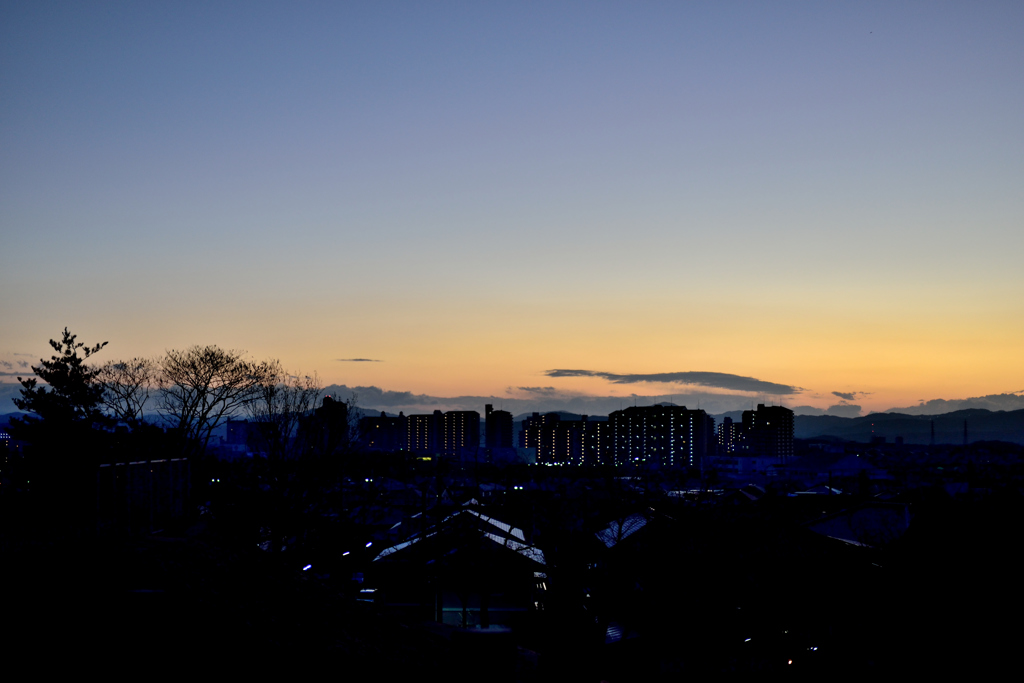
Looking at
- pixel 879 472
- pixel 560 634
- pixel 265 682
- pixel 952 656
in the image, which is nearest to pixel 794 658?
pixel 952 656

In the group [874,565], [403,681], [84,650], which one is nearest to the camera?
[84,650]

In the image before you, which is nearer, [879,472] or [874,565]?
[874,565]

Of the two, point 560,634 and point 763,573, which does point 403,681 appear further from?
point 763,573

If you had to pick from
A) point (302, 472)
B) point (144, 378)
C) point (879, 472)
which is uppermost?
point (144, 378)

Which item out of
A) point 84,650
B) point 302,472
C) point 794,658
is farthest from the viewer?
point 302,472

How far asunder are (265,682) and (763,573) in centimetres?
2055

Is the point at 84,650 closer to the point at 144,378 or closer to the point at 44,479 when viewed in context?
the point at 44,479

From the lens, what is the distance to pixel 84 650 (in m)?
7.88

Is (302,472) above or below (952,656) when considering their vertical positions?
above

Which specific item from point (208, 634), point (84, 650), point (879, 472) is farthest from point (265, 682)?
point (879, 472)

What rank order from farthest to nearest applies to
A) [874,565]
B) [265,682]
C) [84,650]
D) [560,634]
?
[874,565], [560,634], [265,682], [84,650]

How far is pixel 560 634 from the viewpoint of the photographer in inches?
665

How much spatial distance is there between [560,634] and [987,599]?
32.2ft

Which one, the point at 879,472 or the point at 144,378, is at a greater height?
the point at 144,378
